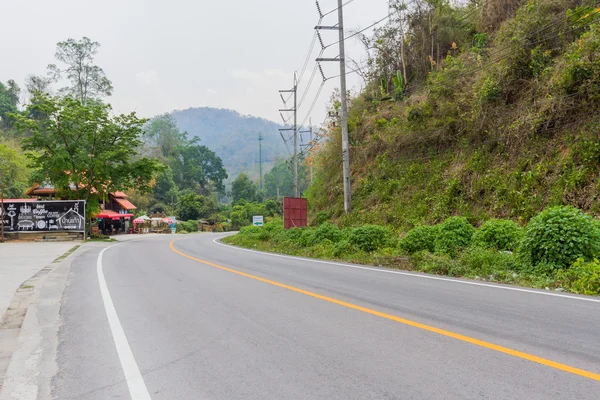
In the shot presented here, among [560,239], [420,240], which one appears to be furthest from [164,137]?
[560,239]

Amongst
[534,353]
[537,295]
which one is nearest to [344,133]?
[537,295]

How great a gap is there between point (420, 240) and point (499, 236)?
2.30 m

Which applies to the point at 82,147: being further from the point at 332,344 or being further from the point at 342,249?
the point at 332,344

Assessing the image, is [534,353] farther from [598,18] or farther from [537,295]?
[598,18]

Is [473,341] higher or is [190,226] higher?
[473,341]

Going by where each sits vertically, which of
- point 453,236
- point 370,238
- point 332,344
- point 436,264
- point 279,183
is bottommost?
point 332,344

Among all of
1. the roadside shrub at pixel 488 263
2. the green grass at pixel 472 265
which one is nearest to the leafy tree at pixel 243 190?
the green grass at pixel 472 265

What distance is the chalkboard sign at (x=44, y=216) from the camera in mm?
31438

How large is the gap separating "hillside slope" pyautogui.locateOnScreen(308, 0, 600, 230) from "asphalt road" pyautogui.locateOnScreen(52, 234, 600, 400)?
7.17m

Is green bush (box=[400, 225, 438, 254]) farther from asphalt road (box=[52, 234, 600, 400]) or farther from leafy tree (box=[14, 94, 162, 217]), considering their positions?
leafy tree (box=[14, 94, 162, 217])

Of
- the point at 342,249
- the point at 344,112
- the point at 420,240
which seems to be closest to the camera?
the point at 420,240

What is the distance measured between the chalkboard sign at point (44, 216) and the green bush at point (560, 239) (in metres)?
31.6

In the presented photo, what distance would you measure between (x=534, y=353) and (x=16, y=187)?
53.8 metres

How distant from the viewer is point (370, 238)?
46.8 feet
